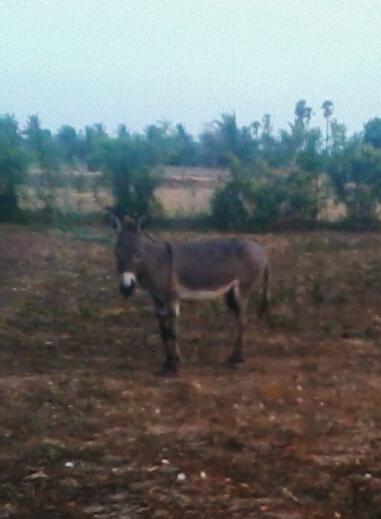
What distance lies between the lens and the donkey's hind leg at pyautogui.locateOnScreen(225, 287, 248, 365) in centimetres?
995

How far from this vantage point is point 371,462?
22.6 ft

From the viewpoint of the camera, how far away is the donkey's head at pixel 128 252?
361 inches

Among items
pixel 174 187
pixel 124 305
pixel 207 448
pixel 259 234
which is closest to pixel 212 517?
pixel 207 448

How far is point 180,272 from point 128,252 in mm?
676

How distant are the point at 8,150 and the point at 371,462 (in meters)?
21.0

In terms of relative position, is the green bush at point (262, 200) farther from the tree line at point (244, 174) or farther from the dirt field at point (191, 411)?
the dirt field at point (191, 411)

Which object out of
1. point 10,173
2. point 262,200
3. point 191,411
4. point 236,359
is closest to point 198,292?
point 236,359

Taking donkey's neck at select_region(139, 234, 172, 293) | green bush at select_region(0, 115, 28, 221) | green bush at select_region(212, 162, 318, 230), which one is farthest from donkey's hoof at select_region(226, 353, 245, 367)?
green bush at select_region(0, 115, 28, 221)

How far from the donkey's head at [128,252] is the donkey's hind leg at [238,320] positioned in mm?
1215

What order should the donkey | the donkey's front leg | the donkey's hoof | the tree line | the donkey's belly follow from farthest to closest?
the tree line
the donkey's hoof
the donkey's belly
the donkey's front leg
the donkey

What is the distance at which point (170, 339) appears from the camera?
9516mm

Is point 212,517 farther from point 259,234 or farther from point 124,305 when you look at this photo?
point 259,234

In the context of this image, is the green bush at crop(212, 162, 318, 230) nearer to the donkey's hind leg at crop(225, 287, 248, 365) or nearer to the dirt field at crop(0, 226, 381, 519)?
the dirt field at crop(0, 226, 381, 519)

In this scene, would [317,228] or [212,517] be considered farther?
[317,228]
